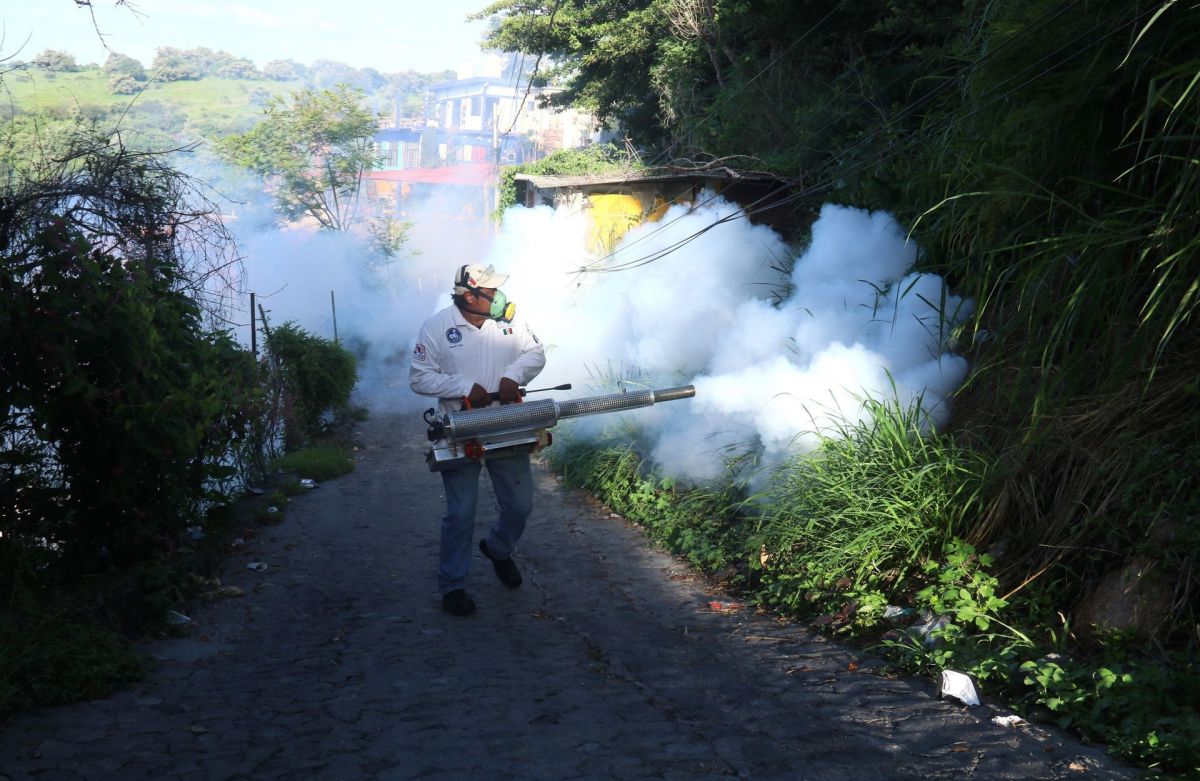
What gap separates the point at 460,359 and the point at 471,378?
0.14m

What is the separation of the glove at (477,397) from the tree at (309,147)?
41.4 meters

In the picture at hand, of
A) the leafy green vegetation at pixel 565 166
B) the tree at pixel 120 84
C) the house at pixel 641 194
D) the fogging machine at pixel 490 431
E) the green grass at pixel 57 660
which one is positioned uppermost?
the tree at pixel 120 84

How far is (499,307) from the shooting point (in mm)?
6957

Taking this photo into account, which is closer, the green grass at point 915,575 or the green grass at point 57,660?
the green grass at point 915,575

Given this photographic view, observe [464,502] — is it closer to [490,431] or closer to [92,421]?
[490,431]

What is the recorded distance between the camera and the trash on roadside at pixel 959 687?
15.6 ft

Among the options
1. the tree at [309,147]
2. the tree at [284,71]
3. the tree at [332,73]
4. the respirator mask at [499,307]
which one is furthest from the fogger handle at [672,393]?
the tree at [332,73]

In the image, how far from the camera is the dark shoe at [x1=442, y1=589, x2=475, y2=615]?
660 cm

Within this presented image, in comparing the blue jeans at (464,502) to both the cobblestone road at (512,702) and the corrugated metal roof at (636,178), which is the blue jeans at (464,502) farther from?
the corrugated metal roof at (636,178)

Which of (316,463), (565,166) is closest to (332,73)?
(565,166)

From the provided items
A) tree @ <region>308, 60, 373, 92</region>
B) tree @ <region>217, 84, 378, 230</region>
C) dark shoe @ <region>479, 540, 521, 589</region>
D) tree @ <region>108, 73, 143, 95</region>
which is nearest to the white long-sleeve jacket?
dark shoe @ <region>479, 540, 521, 589</region>

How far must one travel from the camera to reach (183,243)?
345 inches

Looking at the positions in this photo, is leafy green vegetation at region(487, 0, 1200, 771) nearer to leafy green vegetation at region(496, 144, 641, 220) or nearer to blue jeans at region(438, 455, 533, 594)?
blue jeans at region(438, 455, 533, 594)

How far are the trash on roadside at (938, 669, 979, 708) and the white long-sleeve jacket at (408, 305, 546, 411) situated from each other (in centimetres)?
318
